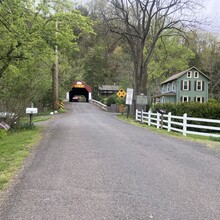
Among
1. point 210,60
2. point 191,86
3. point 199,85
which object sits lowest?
point 191,86

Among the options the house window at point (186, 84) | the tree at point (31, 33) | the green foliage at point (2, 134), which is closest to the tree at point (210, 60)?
the house window at point (186, 84)

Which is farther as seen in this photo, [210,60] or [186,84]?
[210,60]

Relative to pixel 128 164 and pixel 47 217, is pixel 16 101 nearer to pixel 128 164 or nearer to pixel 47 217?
pixel 128 164

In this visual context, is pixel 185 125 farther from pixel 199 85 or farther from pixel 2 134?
pixel 199 85

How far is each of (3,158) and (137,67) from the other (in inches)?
1006

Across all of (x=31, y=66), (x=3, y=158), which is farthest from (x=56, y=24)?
(x=3, y=158)

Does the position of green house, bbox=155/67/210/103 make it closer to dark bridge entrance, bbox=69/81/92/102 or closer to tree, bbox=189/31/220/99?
tree, bbox=189/31/220/99

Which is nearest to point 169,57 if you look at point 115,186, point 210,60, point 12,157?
point 210,60

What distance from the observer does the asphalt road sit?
14.0 feet

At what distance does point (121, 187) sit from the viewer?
5434 millimetres

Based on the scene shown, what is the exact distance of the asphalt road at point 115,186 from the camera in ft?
14.0

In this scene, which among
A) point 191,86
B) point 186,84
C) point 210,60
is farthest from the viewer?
point 210,60

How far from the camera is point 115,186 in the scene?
5.48m

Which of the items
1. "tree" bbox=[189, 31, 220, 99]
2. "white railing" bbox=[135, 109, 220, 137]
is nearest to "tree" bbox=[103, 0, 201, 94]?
"white railing" bbox=[135, 109, 220, 137]
